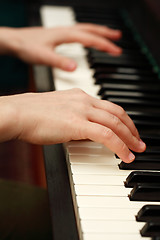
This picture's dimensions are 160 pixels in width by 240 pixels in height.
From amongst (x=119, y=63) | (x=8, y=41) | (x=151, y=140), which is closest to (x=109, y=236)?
(x=151, y=140)

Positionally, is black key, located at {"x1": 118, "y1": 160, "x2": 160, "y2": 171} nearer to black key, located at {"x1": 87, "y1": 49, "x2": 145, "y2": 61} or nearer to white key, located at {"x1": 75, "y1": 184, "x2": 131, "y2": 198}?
white key, located at {"x1": 75, "y1": 184, "x2": 131, "y2": 198}

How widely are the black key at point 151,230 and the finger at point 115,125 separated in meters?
0.24

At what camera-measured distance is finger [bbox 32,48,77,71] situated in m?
1.28

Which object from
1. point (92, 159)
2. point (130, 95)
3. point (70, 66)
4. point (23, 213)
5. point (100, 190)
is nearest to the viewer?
point (100, 190)

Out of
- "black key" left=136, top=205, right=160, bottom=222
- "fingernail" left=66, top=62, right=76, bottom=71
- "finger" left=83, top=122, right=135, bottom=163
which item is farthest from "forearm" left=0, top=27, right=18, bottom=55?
"black key" left=136, top=205, right=160, bottom=222

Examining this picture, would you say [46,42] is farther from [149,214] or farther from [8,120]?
[149,214]

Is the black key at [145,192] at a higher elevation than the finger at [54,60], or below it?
below

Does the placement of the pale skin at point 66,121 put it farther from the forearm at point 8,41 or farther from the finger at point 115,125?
the forearm at point 8,41

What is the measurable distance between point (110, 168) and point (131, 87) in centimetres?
43

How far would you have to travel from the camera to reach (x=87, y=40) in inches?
55.1

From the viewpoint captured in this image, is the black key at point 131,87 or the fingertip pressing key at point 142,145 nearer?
the fingertip pressing key at point 142,145

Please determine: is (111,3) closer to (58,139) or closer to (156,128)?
(156,128)

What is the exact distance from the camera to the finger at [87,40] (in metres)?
1.39

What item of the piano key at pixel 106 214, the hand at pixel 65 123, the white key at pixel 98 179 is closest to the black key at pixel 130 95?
the hand at pixel 65 123
